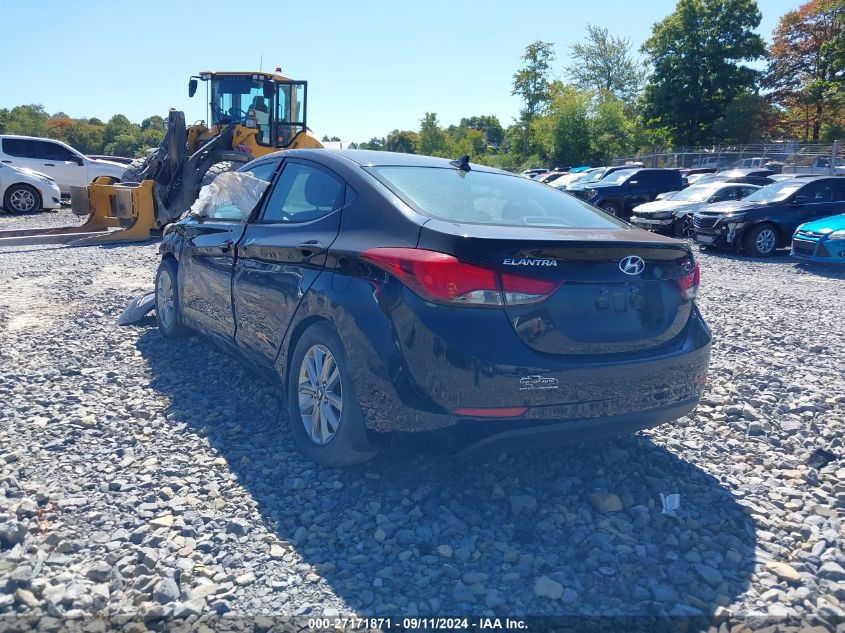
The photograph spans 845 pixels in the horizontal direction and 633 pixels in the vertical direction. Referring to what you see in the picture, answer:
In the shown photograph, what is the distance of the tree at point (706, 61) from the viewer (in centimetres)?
4709

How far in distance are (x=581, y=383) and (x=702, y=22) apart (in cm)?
5208

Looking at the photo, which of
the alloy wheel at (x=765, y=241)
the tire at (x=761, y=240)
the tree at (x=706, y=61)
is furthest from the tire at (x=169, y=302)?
→ the tree at (x=706, y=61)

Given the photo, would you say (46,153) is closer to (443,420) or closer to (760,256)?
(760,256)

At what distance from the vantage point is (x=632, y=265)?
3.28 m

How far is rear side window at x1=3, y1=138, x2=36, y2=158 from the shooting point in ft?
67.8

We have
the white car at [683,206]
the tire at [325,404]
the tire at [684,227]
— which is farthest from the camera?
the white car at [683,206]

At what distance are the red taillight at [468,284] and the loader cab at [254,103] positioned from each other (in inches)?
496

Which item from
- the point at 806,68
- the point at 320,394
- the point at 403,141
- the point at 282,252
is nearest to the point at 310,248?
the point at 282,252

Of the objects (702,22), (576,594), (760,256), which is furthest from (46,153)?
(702,22)

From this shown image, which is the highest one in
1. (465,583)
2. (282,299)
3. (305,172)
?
(305,172)

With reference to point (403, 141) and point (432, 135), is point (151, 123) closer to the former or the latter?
point (403, 141)

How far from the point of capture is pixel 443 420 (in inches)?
120

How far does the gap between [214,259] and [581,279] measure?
9.48 feet

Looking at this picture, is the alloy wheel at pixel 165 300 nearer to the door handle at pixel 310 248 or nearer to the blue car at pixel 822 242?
the door handle at pixel 310 248
